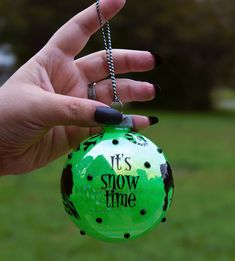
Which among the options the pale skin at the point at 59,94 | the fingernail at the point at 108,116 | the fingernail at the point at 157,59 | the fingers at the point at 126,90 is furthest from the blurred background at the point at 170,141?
the fingernail at the point at 108,116

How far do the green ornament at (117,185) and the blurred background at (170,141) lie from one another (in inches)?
95.4

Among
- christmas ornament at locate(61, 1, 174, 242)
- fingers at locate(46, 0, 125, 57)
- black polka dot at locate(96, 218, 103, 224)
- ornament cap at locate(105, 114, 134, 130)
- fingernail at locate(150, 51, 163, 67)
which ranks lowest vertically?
black polka dot at locate(96, 218, 103, 224)

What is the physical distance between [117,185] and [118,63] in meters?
0.65

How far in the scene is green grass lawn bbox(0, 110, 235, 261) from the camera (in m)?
3.96

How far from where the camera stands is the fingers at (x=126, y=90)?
1.96 meters

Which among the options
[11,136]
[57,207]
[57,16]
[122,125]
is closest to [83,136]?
[11,136]

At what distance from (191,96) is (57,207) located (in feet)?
50.5

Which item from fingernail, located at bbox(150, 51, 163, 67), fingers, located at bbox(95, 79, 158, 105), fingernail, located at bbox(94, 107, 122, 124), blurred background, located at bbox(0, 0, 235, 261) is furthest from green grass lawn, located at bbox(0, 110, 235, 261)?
fingernail, located at bbox(94, 107, 122, 124)

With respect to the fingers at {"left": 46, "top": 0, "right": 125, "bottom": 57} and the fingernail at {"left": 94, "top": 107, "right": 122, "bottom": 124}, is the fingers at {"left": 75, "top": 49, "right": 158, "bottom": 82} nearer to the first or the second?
the fingers at {"left": 46, "top": 0, "right": 125, "bottom": 57}

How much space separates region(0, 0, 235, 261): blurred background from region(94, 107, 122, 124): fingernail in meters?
2.52

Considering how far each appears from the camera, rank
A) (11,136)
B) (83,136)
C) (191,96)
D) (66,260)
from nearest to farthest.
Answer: (11,136) → (83,136) → (66,260) → (191,96)

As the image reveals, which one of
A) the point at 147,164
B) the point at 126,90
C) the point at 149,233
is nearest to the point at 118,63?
the point at 126,90

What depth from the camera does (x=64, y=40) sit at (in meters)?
1.78

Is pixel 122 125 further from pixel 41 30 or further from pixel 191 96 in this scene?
pixel 191 96
